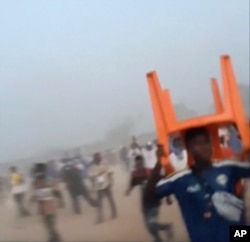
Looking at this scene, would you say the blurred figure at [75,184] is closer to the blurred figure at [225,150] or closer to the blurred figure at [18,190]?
the blurred figure at [18,190]

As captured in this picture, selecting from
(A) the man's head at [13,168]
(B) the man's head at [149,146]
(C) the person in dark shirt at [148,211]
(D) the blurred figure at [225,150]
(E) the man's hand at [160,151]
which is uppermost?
(A) the man's head at [13,168]

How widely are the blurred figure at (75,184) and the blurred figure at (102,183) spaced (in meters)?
0.03

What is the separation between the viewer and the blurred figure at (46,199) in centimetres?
149

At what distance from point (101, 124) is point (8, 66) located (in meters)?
0.32

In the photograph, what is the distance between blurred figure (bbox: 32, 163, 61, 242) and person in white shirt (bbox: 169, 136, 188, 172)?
0.36 meters

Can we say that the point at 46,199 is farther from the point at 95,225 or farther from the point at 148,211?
the point at 148,211

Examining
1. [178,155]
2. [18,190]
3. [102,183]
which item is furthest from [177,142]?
[18,190]


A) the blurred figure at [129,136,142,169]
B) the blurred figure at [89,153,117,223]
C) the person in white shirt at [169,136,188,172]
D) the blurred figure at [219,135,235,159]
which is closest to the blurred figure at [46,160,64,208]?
the blurred figure at [89,153,117,223]

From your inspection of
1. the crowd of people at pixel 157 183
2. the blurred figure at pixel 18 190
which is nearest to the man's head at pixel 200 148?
the crowd of people at pixel 157 183

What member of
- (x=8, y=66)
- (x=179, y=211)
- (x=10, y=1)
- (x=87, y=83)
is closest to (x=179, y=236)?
(x=179, y=211)

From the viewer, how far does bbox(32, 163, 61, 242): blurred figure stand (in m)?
1.49

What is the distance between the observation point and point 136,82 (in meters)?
1.51

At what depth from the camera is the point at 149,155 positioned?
4.94 feet

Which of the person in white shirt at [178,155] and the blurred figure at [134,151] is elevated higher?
the blurred figure at [134,151]
